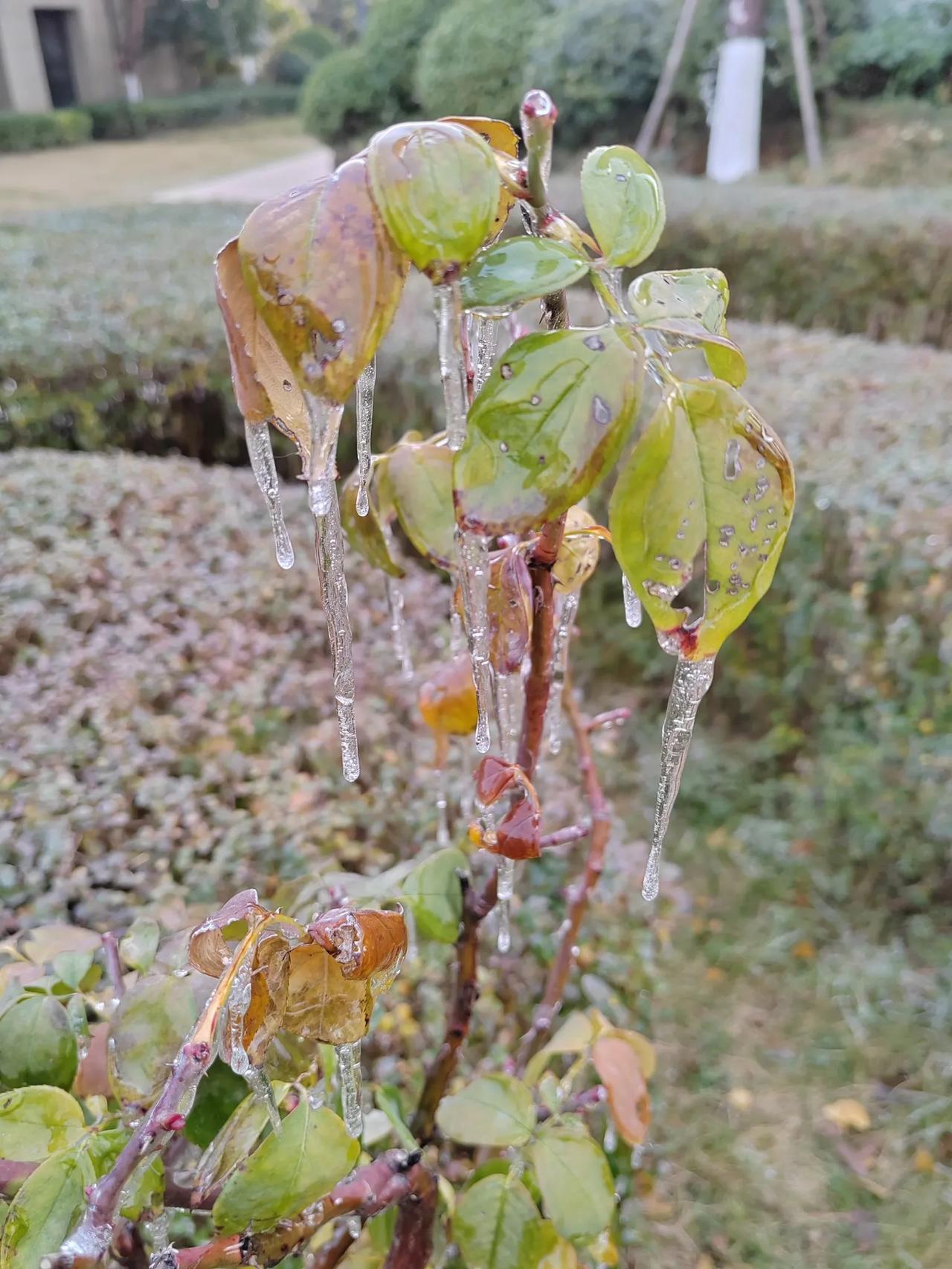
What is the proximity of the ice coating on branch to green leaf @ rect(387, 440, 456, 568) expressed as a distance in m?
0.13

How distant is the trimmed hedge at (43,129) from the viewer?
20.2 meters

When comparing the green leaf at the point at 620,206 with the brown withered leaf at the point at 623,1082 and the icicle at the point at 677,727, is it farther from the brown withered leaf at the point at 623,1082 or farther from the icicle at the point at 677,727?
the brown withered leaf at the point at 623,1082

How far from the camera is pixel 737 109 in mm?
8523

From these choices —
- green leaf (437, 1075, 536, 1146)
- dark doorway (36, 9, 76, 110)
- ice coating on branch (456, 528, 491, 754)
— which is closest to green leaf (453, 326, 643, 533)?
ice coating on branch (456, 528, 491, 754)

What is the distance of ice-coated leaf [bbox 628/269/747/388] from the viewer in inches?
17.8

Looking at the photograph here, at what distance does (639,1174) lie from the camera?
5.52 feet

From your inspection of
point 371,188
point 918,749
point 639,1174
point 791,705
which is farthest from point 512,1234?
point 791,705

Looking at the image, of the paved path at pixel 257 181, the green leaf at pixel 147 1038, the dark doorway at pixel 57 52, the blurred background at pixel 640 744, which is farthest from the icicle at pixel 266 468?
the dark doorway at pixel 57 52

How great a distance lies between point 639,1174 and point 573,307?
3076mm

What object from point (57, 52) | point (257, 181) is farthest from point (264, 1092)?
point (57, 52)

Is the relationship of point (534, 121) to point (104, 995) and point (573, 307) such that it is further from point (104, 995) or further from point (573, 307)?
point (573, 307)

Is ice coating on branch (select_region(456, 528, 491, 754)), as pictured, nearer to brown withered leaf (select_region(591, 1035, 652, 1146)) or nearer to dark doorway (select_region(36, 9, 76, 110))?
brown withered leaf (select_region(591, 1035, 652, 1146))

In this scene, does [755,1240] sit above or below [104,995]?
below

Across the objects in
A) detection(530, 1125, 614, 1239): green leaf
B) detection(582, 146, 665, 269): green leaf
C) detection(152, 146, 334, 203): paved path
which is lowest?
detection(530, 1125, 614, 1239): green leaf
